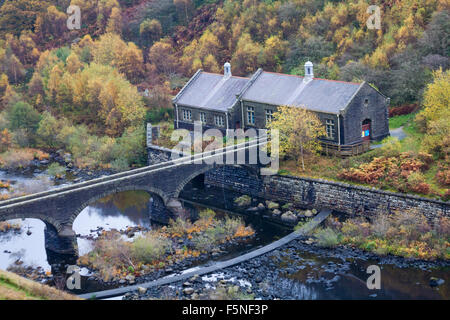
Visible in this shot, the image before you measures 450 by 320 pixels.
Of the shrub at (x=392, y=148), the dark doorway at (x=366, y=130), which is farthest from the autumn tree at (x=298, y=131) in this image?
the shrub at (x=392, y=148)

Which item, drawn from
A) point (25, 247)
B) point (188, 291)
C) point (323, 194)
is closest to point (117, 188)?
point (25, 247)

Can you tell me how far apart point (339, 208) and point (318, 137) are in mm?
7543

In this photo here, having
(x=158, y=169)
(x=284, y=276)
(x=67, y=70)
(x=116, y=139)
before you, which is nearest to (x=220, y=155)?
(x=158, y=169)

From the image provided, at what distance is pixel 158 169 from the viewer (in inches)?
1839

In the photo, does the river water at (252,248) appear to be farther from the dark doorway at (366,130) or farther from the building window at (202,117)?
the dark doorway at (366,130)

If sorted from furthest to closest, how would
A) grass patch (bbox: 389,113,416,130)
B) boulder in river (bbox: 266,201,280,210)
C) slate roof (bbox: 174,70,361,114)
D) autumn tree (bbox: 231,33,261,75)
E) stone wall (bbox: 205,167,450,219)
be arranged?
autumn tree (bbox: 231,33,261,75) < grass patch (bbox: 389,113,416,130) < slate roof (bbox: 174,70,361,114) < boulder in river (bbox: 266,201,280,210) < stone wall (bbox: 205,167,450,219)

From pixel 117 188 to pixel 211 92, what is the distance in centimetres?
1998

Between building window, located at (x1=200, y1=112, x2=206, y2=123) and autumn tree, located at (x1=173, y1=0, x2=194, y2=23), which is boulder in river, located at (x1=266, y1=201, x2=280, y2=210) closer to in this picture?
building window, located at (x1=200, y1=112, x2=206, y2=123)

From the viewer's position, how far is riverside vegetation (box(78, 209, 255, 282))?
40.2 m

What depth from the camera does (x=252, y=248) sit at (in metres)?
43.2

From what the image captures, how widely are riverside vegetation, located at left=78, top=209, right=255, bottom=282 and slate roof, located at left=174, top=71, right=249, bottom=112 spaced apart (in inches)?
597

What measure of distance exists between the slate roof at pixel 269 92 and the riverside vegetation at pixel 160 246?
486 inches

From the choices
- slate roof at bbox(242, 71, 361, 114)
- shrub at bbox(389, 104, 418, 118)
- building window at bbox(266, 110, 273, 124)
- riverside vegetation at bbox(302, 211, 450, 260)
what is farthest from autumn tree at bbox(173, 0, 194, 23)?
riverside vegetation at bbox(302, 211, 450, 260)

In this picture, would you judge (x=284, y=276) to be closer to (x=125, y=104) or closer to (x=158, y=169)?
(x=158, y=169)
